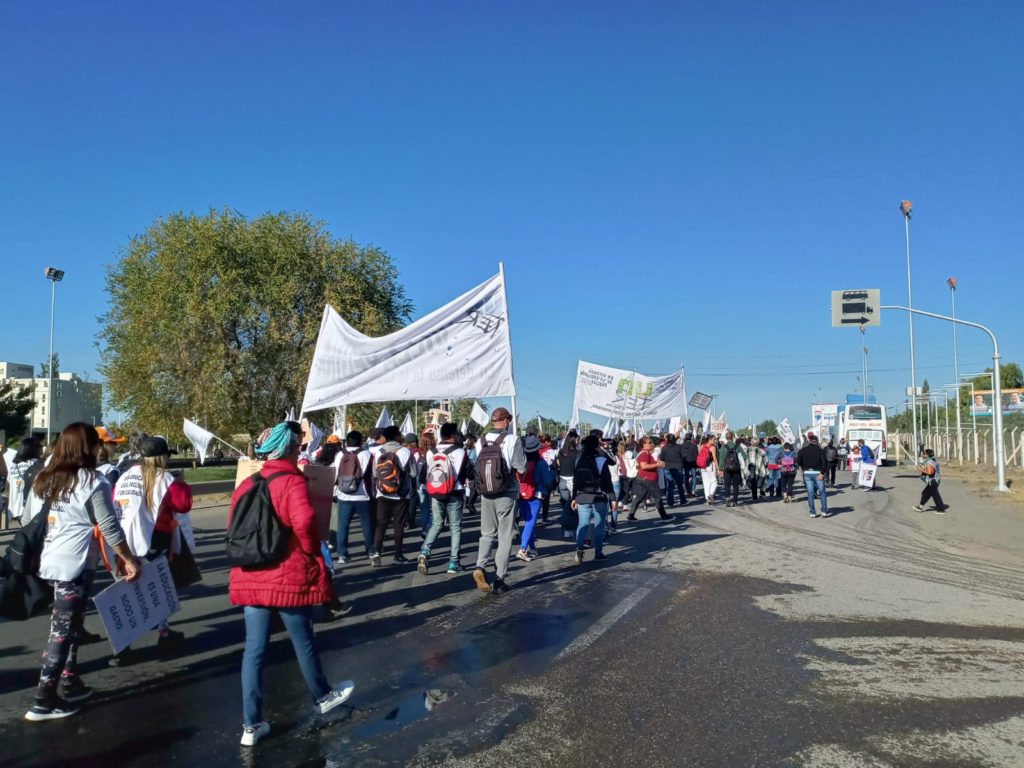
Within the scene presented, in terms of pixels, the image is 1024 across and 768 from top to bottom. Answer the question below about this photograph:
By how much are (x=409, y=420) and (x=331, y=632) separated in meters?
18.7

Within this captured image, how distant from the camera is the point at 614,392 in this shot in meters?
24.6

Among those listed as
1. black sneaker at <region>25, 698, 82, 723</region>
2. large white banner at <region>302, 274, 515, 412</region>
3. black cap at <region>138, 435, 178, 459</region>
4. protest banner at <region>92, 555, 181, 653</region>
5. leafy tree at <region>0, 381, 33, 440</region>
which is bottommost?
black sneaker at <region>25, 698, 82, 723</region>

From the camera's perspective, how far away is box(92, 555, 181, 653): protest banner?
5570mm

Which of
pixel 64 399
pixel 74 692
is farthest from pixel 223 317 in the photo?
pixel 64 399

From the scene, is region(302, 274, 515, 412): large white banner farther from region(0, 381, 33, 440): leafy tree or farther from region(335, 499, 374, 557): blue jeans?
region(0, 381, 33, 440): leafy tree

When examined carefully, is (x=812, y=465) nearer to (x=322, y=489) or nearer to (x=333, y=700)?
(x=322, y=489)

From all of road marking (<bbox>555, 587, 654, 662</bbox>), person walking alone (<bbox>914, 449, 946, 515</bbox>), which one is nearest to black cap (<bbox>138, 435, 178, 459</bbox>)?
road marking (<bbox>555, 587, 654, 662</bbox>)

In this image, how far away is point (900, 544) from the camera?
1327cm

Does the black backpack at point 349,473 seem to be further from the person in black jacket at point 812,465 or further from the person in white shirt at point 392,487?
the person in black jacket at point 812,465

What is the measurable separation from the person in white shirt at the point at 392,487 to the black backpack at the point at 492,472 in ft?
7.24

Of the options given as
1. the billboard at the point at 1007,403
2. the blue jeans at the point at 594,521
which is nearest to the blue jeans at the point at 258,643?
the blue jeans at the point at 594,521

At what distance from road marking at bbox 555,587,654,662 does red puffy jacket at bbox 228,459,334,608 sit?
7.84 feet

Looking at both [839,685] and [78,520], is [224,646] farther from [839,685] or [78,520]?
[839,685]

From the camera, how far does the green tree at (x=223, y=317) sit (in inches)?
1298
